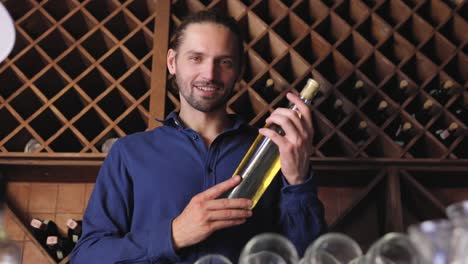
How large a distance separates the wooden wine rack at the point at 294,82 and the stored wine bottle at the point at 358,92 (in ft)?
0.09

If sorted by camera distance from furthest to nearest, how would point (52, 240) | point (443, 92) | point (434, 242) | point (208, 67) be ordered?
1. point (443, 92)
2. point (52, 240)
3. point (208, 67)
4. point (434, 242)

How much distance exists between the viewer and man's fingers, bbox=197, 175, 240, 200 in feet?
2.61

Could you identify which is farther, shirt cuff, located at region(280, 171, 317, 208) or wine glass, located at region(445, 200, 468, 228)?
shirt cuff, located at region(280, 171, 317, 208)

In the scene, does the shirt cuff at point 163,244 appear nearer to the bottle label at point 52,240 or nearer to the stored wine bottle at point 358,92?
the bottle label at point 52,240


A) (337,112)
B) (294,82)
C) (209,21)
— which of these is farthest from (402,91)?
(209,21)

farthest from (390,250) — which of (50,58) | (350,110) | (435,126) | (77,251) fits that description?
(50,58)

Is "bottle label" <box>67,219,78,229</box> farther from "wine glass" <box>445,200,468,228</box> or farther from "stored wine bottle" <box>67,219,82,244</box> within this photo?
"wine glass" <box>445,200,468,228</box>

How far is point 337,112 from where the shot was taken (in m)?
1.75

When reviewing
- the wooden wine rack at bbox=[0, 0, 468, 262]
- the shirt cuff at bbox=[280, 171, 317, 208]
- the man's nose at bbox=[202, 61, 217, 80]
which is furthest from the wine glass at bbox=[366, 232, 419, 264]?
the wooden wine rack at bbox=[0, 0, 468, 262]

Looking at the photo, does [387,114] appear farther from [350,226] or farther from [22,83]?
[22,83]

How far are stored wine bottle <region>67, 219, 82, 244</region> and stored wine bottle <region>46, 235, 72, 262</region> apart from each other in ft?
0.06

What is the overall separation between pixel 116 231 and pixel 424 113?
3.57 ft

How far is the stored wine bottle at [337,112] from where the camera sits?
171cm

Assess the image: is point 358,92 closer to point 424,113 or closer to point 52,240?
point 424,113
